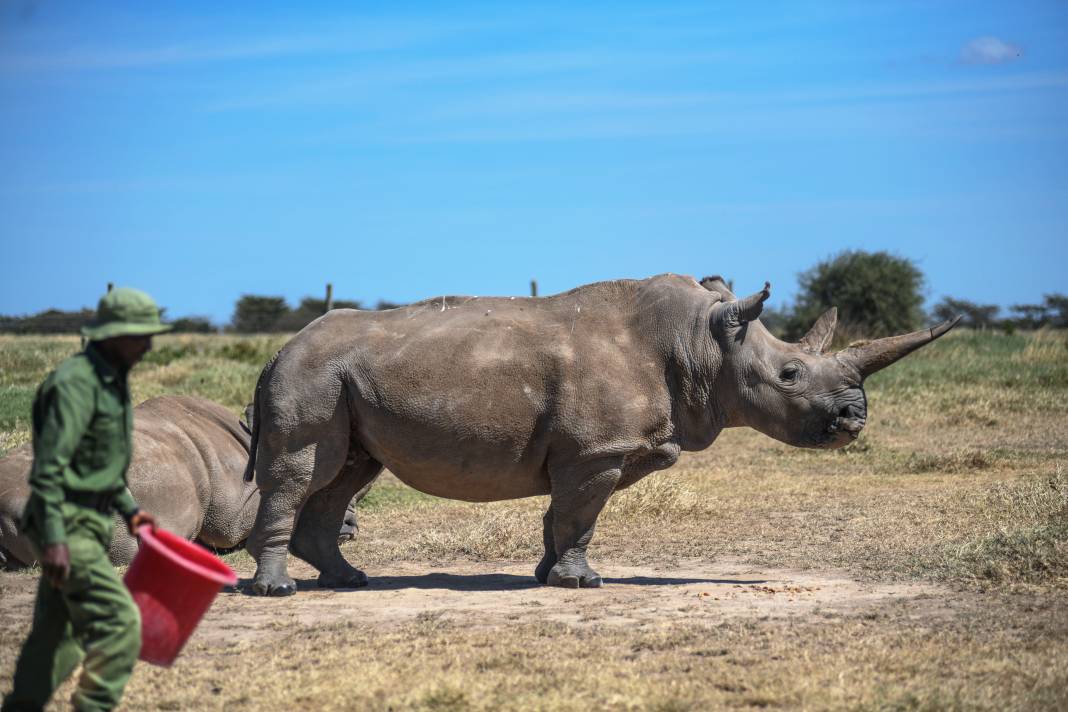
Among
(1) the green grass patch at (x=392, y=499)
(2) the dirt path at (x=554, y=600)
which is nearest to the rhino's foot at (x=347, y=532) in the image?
(2) the dirt path at (x=554, y=600)

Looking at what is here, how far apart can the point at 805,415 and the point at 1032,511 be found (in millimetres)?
2590

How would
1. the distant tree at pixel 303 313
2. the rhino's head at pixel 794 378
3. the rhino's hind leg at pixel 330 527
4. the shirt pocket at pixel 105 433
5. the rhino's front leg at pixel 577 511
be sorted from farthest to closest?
1. the distant tree at pixel 303 313
2. the rhino's hind leg at pixel 330 527
3. the rhino's head at pixel 794 378
4. the rhino's front leg at pixel 577 511
5. the shirt pocket at pixel 105 433

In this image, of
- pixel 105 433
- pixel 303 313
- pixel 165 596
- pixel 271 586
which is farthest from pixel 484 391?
pixel 303 313

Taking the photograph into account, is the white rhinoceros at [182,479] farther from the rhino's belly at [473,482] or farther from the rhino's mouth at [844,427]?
the rhino's mouth at [844,427]

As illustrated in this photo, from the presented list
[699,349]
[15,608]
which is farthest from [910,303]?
[15,608]

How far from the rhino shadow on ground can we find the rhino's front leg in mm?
237

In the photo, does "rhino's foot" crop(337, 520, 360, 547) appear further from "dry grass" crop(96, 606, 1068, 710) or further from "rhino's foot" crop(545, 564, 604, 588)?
"dry grass" crop(96, 606, 1068, 710)

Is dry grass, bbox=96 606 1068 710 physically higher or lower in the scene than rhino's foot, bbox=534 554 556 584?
lower

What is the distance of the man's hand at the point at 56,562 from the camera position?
465 cm

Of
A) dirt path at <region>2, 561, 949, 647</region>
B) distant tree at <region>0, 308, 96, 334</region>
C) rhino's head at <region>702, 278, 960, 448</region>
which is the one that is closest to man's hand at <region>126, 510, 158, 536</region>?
dirt path at <region>2, 561, 949, 647</region>

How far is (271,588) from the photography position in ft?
26.4

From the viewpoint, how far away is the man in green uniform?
15.6 ft

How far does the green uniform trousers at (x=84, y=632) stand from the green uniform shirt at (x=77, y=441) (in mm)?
100

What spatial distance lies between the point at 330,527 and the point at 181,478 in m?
1.17
